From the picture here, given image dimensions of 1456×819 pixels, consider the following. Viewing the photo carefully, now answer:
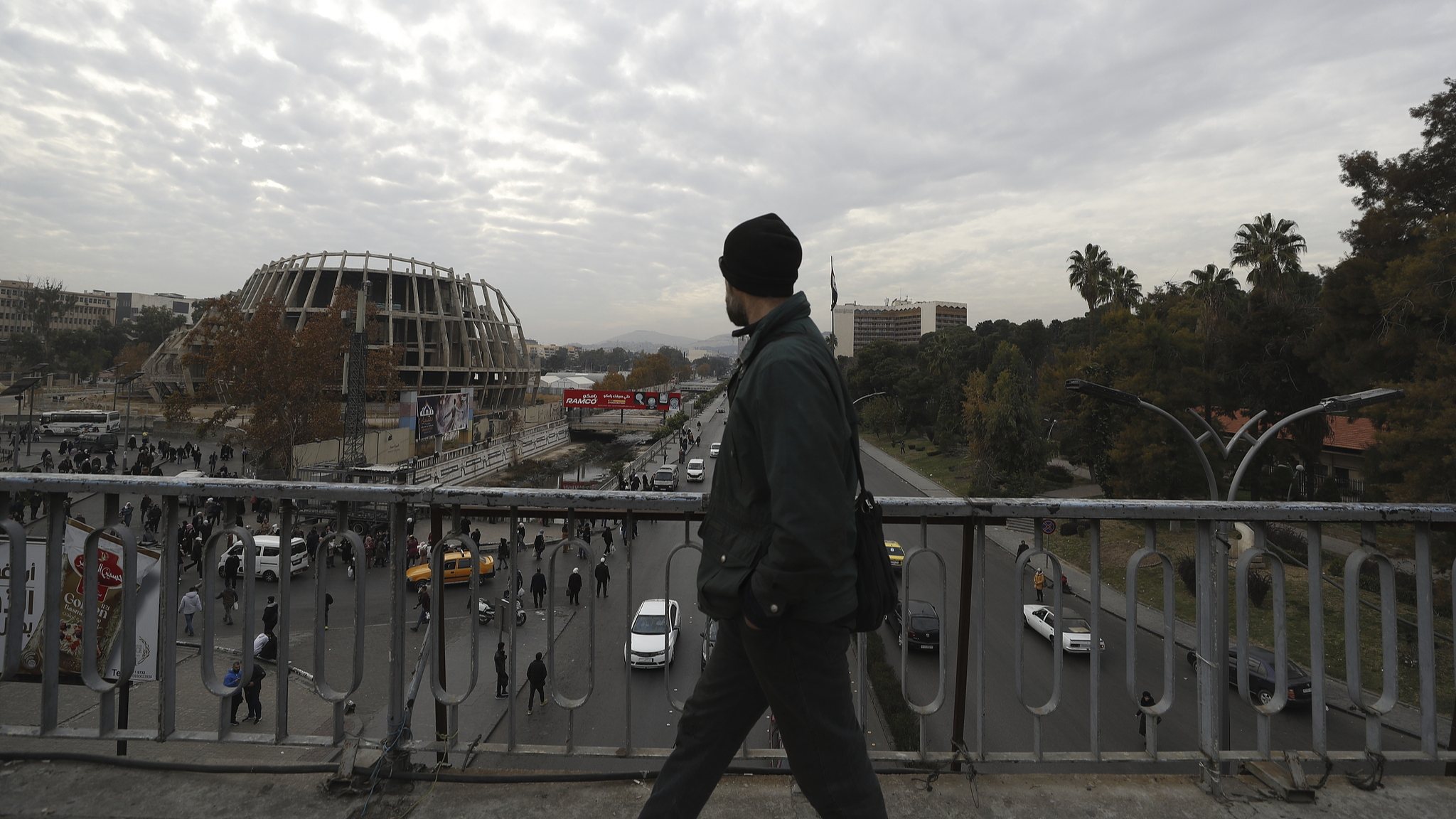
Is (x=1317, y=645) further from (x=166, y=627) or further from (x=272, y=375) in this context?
(x=272, y=375)

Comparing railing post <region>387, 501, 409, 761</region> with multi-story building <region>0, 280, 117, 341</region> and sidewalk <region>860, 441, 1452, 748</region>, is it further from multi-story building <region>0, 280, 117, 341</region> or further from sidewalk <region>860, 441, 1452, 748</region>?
multi-story building <region>0, 280, 117, 341</region>

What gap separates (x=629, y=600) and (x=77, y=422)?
2307 inches

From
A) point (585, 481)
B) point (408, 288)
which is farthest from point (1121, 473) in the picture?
point (408, 288)

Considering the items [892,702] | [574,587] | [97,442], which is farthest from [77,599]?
[97,442]

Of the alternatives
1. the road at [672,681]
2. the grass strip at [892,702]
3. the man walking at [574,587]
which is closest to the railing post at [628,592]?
the man walking at [574,587]

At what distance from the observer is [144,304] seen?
6688 inches

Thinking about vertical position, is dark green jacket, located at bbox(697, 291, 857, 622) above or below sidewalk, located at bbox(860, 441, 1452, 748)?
above

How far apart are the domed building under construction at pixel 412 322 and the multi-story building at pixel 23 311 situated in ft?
110

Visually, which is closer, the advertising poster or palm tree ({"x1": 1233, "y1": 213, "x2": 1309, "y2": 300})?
the advertising poster

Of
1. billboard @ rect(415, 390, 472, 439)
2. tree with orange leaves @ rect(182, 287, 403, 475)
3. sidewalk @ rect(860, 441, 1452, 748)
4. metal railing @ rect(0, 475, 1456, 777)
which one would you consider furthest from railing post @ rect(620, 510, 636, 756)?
billboard @ rect(415, 390, 472, 439)

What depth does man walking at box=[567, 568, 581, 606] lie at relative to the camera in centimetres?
358

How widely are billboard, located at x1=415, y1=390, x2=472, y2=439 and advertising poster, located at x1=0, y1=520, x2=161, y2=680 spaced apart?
34.9 meters

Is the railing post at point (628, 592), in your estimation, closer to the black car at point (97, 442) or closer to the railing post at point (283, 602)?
the railing post at point (283, 602)

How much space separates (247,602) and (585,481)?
129 ft
